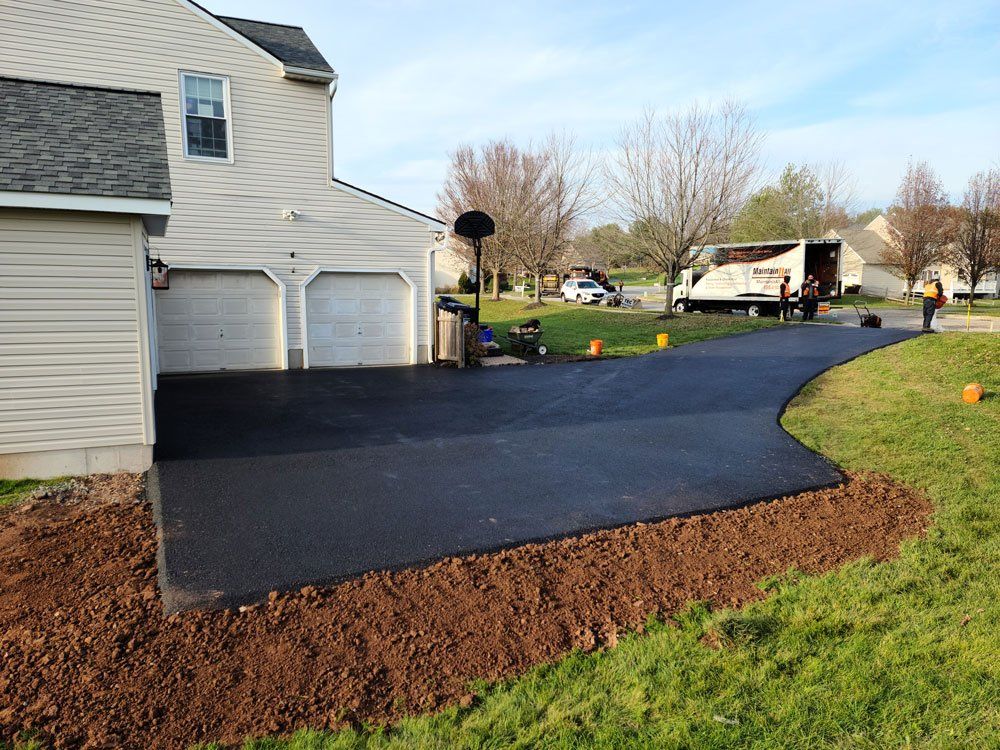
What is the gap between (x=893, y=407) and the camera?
10.1m

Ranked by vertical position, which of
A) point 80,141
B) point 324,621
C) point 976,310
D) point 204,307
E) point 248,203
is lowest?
point 324,621

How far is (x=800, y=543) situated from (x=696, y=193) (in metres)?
21.7

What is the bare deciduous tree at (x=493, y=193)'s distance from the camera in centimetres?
3516

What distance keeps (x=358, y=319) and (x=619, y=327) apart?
41.0ft

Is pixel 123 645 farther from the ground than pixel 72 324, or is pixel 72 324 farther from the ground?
pixel 72 324

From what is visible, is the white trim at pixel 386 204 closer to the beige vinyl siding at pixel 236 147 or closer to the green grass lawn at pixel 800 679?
the beige vinyl siding at pixel 236 147

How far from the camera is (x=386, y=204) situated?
15086 mm

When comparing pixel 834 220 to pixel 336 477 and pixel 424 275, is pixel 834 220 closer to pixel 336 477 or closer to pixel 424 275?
pixel 424 275

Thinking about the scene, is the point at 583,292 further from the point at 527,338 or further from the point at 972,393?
the point at 972,393

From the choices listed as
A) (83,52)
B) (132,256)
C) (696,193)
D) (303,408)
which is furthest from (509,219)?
(132,256)

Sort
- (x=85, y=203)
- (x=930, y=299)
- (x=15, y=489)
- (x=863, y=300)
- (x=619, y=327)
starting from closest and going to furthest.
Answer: (x=15, y=489), (x=85, y=203), (x=930, y=299), (x=619, y=327), (x=863, y=300)

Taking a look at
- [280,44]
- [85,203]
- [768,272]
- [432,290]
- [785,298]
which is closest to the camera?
[85,203]

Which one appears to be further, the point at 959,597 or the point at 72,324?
the point at 72,324

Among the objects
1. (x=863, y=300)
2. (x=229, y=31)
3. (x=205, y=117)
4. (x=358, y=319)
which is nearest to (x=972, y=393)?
(x=358, y=319)
